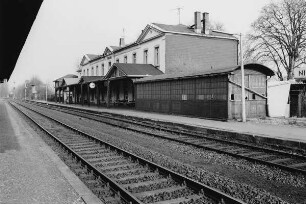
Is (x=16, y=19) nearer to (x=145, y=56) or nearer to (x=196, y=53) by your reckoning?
(x=196, y=53)

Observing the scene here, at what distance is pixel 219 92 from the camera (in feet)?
54.5

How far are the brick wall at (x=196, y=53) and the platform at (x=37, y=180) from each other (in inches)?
897

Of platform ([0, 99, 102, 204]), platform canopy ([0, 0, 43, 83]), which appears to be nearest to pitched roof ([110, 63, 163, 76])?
platform ([0, 99, 102, 204])

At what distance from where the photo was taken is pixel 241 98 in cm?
1656

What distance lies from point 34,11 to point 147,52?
30.0m

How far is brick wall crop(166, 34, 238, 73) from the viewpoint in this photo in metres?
30.2

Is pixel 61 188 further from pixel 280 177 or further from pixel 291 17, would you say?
pixel 291 17

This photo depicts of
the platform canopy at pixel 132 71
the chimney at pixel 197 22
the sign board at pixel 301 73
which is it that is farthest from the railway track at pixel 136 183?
the chimney at pixel 197 22

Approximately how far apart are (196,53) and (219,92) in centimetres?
1607

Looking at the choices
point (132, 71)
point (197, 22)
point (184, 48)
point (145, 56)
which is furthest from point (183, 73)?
point (145, 56)

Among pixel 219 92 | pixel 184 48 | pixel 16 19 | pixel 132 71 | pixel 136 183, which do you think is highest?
pixel 184 48

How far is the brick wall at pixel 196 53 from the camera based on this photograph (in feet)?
99.2

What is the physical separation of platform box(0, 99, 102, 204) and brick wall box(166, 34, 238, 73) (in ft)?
74.7

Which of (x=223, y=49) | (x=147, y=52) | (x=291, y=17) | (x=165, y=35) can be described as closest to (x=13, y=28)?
(x=165, y=35)
